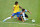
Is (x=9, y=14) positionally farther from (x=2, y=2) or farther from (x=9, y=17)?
(x=2, y=2)

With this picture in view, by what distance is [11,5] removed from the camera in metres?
6.75

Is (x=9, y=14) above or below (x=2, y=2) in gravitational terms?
below

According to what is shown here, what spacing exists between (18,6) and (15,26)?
126cm

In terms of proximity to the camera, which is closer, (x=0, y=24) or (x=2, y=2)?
(x=0, y=24)

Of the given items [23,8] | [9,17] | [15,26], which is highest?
[23,8]

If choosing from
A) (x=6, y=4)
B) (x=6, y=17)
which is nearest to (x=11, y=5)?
(x=6, y=4)

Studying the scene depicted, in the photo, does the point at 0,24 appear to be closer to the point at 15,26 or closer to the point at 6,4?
the point at 15,26

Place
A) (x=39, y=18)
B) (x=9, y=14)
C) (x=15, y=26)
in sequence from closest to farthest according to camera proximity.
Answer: (x=15, y=26)
(x=39, y=18)
(x=9, y=14)

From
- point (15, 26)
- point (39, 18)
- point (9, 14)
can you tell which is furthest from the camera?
point (9, 14)

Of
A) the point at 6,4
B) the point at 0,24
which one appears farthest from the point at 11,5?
the point at 0,24

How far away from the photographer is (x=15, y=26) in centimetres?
529

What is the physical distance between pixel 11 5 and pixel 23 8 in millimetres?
685

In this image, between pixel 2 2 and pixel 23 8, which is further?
pixel 2 2

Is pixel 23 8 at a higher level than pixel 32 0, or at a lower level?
lower
